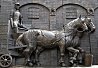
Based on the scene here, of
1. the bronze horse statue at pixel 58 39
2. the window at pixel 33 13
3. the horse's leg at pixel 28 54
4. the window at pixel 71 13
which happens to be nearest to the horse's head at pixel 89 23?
the bronze horse statue at pixel 58 39

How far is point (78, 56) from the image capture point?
10.3 meters

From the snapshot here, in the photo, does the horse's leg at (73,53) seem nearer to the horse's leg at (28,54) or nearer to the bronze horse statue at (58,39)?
the bronze horse statue at (58,39)

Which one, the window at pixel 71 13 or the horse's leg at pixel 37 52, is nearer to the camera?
the horse's leg at pixel 37 52

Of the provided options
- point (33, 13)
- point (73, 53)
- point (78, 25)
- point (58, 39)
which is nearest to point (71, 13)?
point (78, 25)

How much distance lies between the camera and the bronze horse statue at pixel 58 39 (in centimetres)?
1012

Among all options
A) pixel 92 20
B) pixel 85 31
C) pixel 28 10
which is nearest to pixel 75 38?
pixel 85 31

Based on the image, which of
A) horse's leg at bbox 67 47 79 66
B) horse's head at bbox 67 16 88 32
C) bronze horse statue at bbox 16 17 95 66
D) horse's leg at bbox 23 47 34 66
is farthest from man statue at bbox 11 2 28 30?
horse's leg at bbox 67 47 79 66

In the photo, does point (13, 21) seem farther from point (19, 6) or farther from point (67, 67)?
point (67, 67)

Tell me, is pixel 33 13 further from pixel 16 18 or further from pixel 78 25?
pixel 78 25

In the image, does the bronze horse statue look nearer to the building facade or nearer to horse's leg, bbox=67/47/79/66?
horse's leg, bbox=67/47/79/66

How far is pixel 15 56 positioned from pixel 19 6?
2257 mm

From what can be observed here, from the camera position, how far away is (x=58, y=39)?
33.5 feet

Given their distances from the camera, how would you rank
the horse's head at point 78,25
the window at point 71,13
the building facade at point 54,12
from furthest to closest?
the window at point 71,13 < the building facade at point 54,12 < the horse's head at point 78,25

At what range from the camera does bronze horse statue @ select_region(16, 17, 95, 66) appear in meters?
10.1
